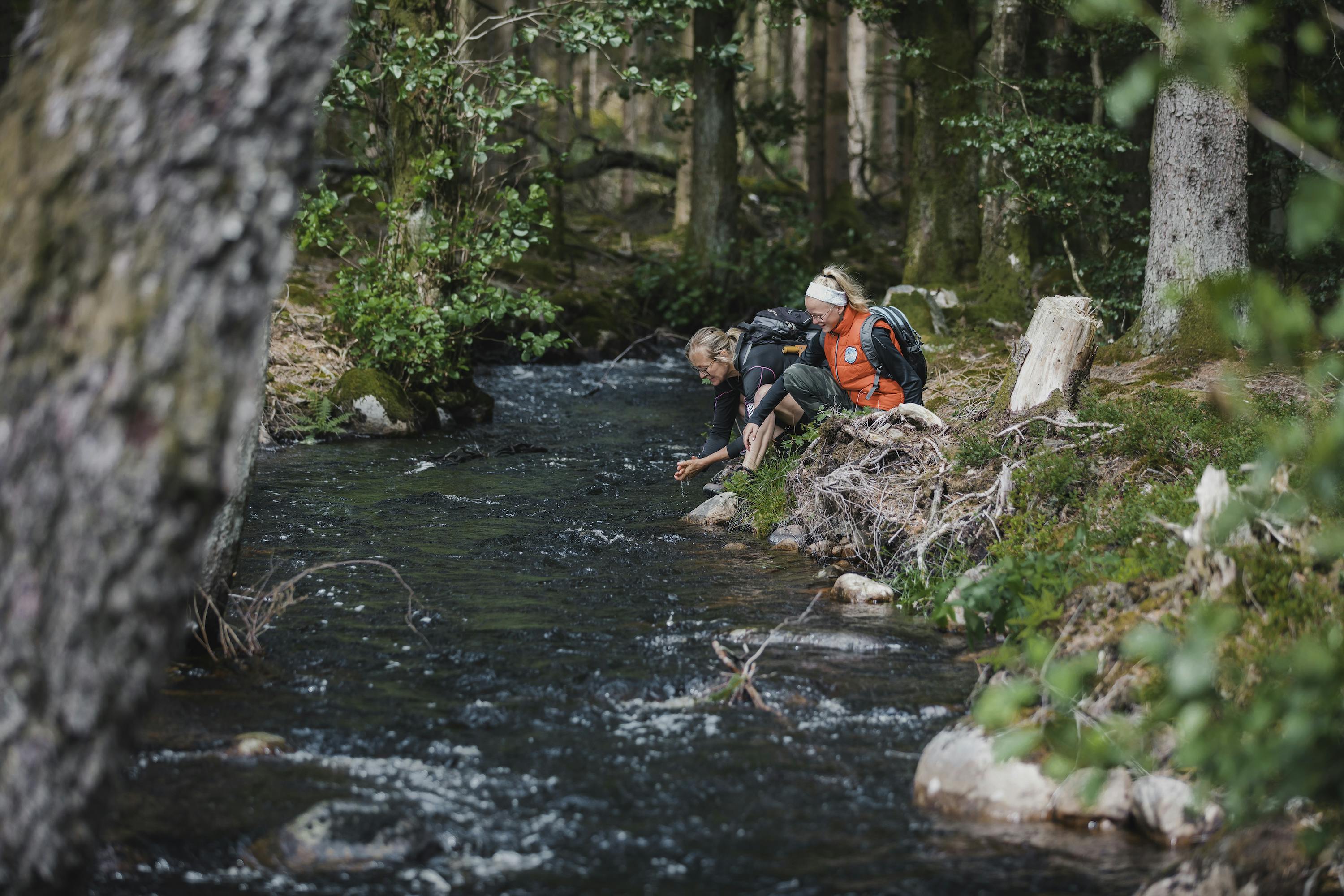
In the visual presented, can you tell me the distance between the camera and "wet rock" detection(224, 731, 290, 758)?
4184mm

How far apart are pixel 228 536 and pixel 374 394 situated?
24.9ft

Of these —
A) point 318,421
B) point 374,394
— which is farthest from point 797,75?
point 318,421

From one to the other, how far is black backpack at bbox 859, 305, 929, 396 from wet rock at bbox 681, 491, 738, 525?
4.91ft

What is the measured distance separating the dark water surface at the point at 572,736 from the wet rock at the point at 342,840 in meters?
0.06

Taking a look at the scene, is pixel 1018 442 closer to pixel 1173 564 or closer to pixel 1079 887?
pixel 1173 564

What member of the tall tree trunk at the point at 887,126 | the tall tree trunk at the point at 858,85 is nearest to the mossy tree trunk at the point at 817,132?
the tall tree trunk at the point at 858,85

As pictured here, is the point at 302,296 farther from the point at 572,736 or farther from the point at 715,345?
the point at 572,736

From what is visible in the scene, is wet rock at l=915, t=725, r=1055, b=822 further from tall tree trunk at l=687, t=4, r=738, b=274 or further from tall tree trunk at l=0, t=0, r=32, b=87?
tall tree trunk at l=687, t=4, r=738, b=274

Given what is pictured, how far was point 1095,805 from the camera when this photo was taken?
12.4 feet

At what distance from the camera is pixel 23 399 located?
2264mm

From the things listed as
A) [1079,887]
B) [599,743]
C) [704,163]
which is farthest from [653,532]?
[704,163]

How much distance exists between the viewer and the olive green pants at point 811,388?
8781 mm

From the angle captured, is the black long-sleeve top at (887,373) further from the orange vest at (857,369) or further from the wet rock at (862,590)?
the wet rock at (862,590)

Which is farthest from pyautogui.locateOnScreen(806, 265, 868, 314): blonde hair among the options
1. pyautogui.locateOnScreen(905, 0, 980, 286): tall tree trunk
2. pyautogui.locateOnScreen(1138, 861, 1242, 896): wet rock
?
pyautogui.locateOnScreen(905, 0, 980, 286): tall tree trunk
